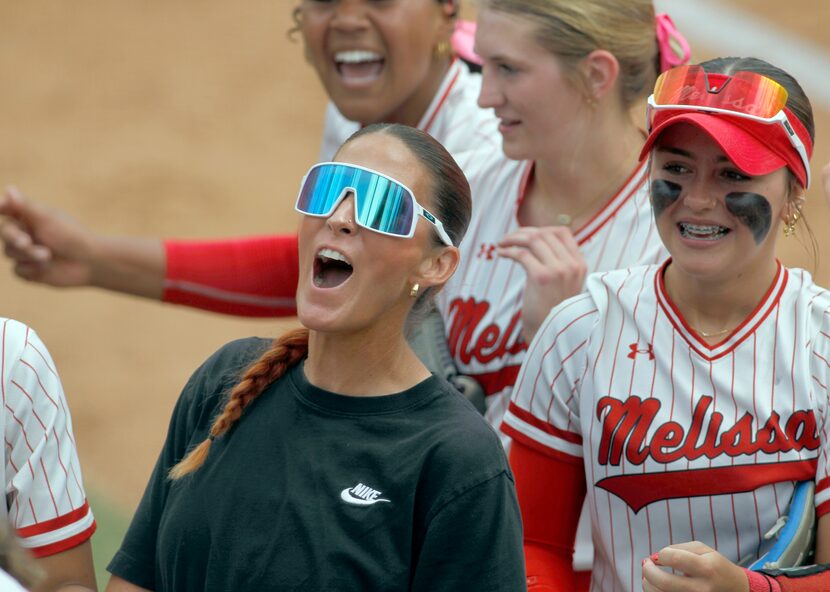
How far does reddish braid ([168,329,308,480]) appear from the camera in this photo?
2.71m

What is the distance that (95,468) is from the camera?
6.09 meters

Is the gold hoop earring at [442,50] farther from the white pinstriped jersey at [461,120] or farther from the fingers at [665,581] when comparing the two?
the fingers at [665,581]

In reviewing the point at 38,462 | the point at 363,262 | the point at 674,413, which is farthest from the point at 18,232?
the point at 674,413

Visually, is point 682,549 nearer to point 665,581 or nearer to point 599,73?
point 665,581

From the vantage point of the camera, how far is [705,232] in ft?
9.89

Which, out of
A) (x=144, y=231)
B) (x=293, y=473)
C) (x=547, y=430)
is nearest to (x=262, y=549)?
(x=293, y=473)

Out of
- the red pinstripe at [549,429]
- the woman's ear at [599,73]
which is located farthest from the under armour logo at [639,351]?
the woman's ear at [599,73]

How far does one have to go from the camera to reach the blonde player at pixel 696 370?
2.93 m

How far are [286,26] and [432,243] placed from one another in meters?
7.63

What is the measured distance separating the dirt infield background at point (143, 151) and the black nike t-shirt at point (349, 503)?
320cm

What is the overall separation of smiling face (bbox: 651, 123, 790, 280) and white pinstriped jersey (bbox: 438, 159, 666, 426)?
57 cm

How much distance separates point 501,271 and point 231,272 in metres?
0.97

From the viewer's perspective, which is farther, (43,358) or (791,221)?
(791,221)

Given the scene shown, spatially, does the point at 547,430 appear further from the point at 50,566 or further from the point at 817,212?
the point at 817,212
